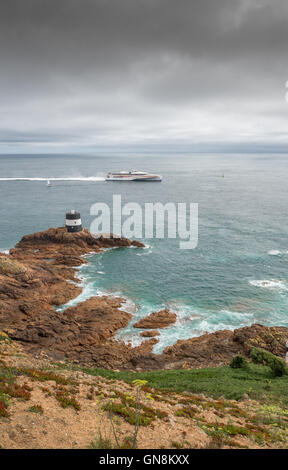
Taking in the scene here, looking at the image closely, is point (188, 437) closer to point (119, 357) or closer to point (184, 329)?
point (119, 357)

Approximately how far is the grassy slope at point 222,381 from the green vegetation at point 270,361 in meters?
0.48

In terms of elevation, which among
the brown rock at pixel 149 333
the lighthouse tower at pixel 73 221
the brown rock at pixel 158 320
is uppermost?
the lighthouse tower at pixel 73 221

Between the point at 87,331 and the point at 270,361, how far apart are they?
63.0 ft

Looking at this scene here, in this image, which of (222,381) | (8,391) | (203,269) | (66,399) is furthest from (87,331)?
(203,269)

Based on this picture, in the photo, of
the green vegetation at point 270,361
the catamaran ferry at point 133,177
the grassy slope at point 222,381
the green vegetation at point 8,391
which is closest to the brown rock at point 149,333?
the grassy slope at point 222,381

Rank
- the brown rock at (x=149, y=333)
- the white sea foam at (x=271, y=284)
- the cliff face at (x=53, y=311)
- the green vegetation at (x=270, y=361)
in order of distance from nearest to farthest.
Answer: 1. the green vegetation at (x=270, y=361)
2. the cliff face at (x=53, y=311)
3. the brown rock at (x=149, y=333)
4. the white sea foam at (x=271, y=284)

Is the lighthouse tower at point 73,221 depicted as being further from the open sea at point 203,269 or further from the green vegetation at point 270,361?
the green vegetation at point 270,361

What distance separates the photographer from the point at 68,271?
47.4 meters

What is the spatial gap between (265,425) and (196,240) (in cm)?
5076

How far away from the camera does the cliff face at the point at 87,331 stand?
27203 millimetres

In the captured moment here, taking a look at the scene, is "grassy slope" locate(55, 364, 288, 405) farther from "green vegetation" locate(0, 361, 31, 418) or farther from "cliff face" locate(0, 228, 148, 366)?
"green vegetation" locate(0, 361, 31, 418)

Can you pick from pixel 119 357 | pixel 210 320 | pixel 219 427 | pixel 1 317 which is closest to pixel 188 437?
pixel 219 427

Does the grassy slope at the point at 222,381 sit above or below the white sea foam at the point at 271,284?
below

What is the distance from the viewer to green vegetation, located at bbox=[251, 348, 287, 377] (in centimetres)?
2306
